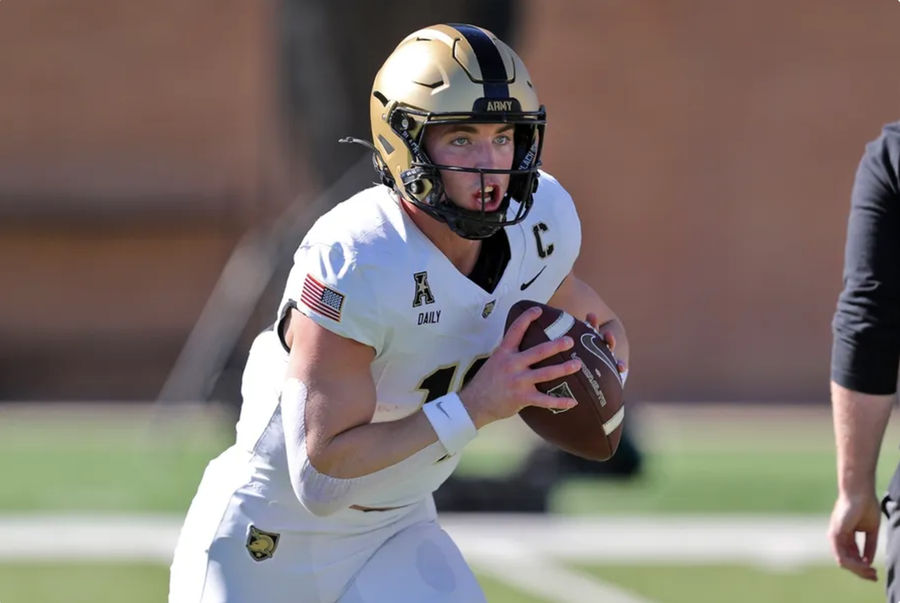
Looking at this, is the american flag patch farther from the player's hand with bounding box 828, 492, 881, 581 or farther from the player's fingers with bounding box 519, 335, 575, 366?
the player's hand with bounding box 828, 492, 881, 581

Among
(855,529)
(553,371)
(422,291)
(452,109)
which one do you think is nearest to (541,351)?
(553,371)

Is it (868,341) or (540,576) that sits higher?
(868,341)

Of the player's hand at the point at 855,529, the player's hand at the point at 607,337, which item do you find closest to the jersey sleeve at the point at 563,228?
the player's hand at the point at 607,337

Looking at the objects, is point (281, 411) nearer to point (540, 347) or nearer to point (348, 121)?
point (540, 347)

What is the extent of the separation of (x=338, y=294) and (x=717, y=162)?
12.9 m

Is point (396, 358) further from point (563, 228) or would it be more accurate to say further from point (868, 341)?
point (868, 341)

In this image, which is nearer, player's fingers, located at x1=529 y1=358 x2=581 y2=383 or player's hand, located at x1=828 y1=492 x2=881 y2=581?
player's fingers, located at x1=529 y1=358 x2=581 y2=383

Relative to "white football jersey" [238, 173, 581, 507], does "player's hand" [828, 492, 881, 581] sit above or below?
below

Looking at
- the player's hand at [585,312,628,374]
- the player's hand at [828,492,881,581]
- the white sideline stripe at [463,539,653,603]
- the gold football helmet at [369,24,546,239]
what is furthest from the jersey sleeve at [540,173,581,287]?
the white sideline stripe at [463,539,653,603]

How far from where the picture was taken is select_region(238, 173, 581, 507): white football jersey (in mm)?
3305

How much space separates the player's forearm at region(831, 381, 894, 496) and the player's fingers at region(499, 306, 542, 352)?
2.49ft

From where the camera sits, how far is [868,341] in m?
3.60

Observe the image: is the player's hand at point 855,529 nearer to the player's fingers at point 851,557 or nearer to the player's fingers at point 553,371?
the player's fingers at point 851,557

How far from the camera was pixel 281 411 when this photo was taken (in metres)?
3.52
